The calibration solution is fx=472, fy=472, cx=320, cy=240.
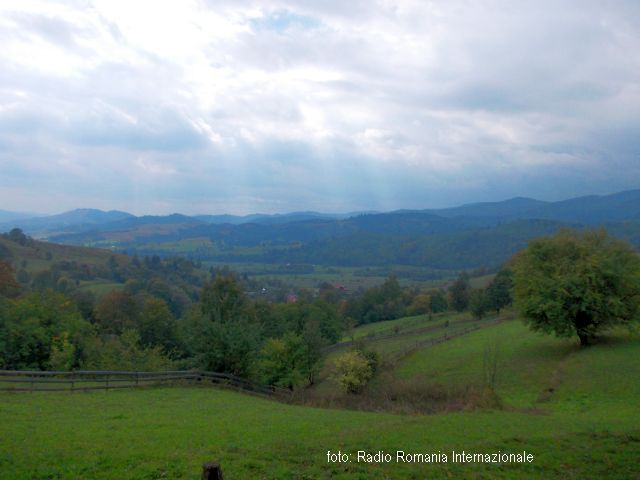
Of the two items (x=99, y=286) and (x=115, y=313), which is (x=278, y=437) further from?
(x=99, y=286)

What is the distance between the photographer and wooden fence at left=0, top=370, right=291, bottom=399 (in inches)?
819

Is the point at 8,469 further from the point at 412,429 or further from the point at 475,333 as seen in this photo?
the point at 475,333

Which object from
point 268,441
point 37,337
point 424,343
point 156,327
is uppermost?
point 268,441

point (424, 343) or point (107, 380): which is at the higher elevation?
point (107, 380)

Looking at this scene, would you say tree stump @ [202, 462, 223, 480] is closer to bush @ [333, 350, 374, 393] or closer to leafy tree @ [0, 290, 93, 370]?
bush @ [333, 350, 374, 393]

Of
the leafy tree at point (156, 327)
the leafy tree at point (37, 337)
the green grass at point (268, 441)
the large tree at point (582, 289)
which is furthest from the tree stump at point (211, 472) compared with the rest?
the leafy tree at point (156, 327)

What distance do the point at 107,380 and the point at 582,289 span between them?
102 feet

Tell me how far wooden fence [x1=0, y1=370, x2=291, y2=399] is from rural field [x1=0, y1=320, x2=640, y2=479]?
93 cm

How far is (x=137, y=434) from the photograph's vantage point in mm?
13141

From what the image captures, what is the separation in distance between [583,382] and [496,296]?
51656mm

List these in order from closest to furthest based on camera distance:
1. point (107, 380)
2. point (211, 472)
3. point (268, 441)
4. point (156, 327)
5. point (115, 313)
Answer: point (211, 472) → point (268, 441) → point (107, 380) → point (156, 327) → point (115, 313)

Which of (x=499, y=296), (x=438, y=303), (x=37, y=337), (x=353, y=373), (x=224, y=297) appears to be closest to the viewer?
(x=37, y=337)

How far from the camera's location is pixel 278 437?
1325 centimetres

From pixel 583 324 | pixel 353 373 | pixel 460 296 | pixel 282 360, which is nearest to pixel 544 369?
pixel 583 324
